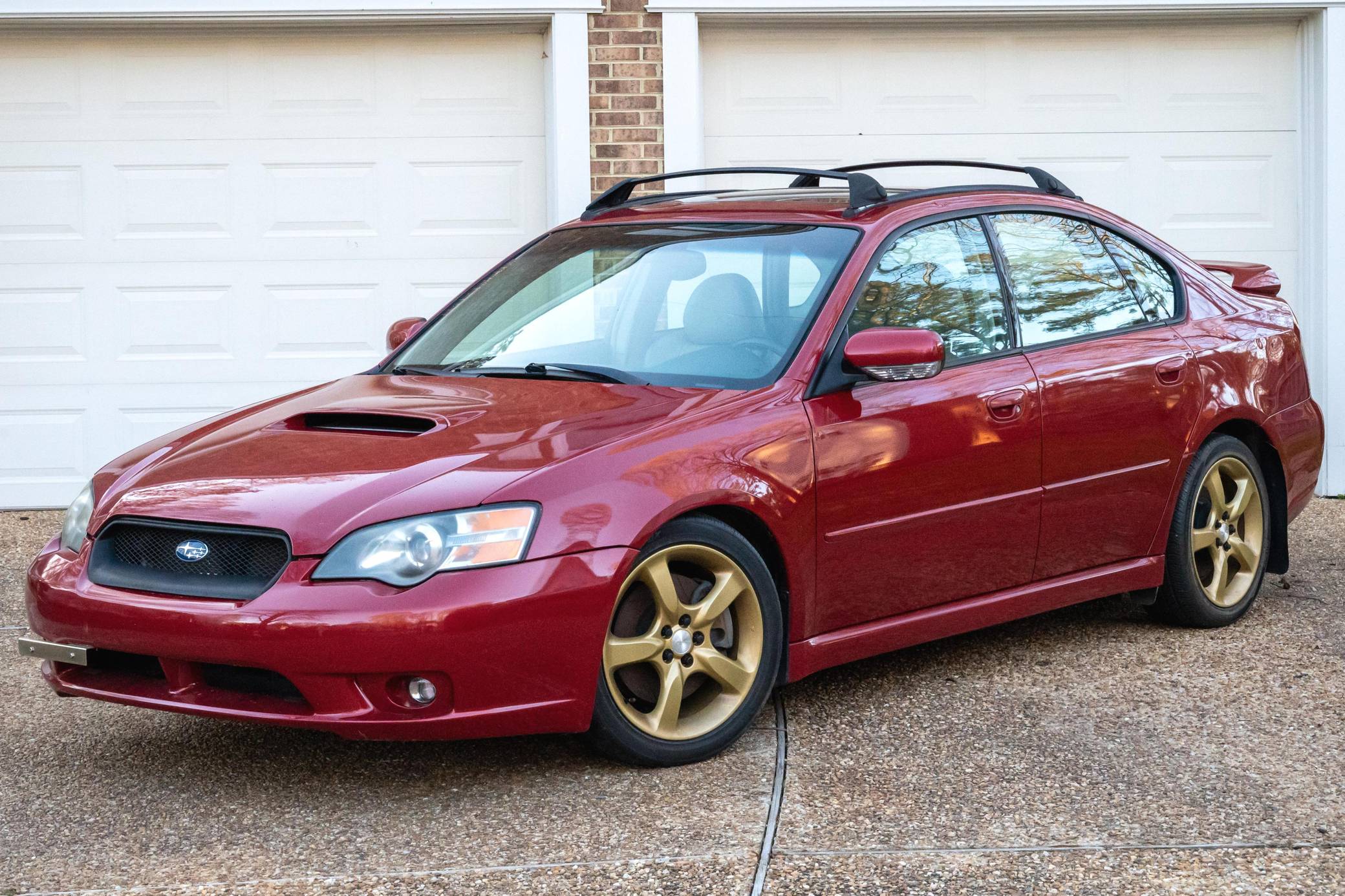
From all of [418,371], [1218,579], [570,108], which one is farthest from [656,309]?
[570,108]

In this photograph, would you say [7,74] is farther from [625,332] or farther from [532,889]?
[532,889]

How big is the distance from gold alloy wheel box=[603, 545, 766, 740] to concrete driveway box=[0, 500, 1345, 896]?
6.1 inches

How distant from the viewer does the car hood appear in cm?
370

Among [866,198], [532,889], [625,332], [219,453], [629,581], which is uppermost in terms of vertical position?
[866,198]

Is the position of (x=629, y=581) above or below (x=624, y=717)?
above

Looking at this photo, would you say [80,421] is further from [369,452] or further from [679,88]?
[369,452]

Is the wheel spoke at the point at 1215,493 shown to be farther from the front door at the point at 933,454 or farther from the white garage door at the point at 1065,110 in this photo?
the white garage door at the point at 1065,110

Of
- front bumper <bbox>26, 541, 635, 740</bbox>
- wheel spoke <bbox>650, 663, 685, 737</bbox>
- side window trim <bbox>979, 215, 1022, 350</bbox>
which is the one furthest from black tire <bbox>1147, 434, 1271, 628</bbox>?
front bumper <bbox>26, 541, 635, 740</bbox>

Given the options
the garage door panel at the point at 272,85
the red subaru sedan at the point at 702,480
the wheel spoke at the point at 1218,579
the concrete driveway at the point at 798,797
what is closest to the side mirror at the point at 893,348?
the red subaru sedan at the point at 702,480

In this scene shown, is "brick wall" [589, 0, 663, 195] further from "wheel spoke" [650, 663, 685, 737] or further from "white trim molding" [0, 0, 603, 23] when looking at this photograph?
"wheel spoke" [650, 663, 685, 737]

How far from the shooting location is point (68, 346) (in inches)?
334

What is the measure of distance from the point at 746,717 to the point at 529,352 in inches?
51.0

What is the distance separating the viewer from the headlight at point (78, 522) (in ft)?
13.5

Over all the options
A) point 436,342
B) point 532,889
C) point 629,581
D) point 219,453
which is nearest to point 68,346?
point 436,342
